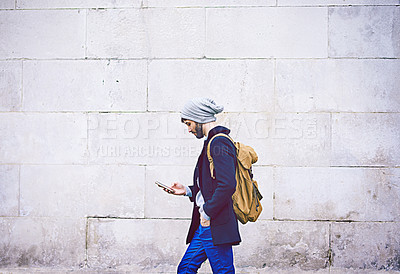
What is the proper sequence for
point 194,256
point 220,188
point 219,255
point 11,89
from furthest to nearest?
point 11,89, point 194,256, point 219,255, point 220,188

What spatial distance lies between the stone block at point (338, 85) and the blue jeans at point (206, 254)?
76.3 inches

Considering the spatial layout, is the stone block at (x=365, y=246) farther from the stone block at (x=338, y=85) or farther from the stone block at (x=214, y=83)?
the stone block at (x=214, y=83)

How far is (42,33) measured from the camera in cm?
479

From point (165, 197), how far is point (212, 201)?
1.64 meters

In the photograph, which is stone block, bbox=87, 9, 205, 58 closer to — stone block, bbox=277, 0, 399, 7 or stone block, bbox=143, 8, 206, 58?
stone block, bbox=143, 8, 206, 58

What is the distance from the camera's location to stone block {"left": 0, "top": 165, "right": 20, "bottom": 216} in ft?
15.5

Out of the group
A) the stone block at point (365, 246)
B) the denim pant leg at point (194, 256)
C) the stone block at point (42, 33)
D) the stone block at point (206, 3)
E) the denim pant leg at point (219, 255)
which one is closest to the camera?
the denim pant leg at point (219, 255)

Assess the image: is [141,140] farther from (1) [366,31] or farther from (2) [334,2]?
(1) [366,31]

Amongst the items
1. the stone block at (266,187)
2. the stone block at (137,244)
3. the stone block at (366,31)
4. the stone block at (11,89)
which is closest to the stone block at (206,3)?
the stone block at (366,31)

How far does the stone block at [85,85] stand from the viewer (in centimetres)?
471

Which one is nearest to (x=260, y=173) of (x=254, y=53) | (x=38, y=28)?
(x=254, y=53)

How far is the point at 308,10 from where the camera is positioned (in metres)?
4.63

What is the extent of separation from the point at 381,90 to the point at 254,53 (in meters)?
1.45

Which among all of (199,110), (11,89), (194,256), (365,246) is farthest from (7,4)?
(365,246)
